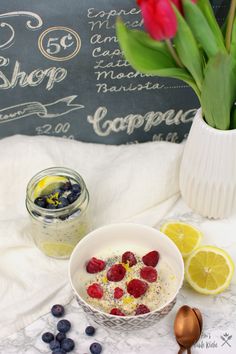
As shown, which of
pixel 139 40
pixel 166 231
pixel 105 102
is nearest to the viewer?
pixel 139 40

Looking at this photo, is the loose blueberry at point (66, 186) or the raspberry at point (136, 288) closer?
the raspberry at point (136, 288)

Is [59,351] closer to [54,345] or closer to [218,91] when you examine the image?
[54,345]

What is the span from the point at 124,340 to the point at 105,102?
0.41m

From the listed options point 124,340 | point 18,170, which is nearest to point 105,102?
point 18,170

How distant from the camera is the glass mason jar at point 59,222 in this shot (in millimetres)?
941

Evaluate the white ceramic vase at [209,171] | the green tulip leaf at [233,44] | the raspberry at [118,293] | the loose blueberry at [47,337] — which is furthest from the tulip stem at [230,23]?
the loose blueberry at [47,337]

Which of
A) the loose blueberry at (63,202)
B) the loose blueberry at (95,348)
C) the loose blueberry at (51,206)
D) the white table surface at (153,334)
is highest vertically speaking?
the loose blueberry at (63,202)

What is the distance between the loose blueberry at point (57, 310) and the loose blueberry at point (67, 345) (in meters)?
0.05

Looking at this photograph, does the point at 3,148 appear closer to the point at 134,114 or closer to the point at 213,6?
the point at 134,114

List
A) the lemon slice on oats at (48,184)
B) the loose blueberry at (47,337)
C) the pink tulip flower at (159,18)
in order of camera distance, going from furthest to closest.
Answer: the lemon slice on oats at (48,184) < the loose blueberry at (47,337) < the pink tulip flower at (159,18)

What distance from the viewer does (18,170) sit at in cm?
107

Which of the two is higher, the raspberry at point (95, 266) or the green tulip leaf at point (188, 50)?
the green tulip leaf at point (188, 50)

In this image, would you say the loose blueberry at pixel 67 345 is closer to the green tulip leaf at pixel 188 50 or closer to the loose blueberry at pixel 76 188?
the loose blueberry at pixel 76 188

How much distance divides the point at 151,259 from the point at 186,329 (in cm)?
11
